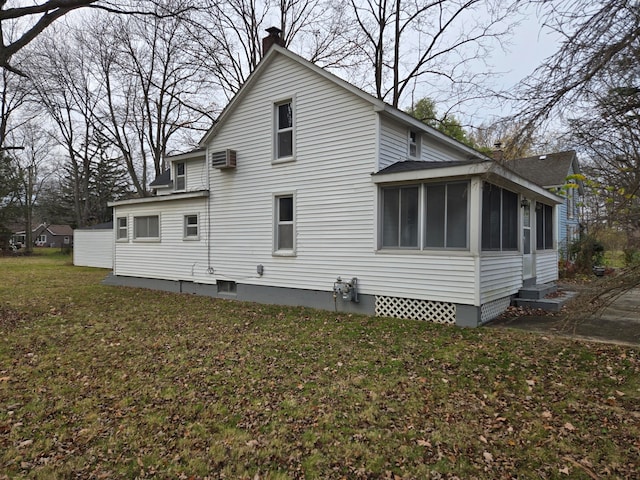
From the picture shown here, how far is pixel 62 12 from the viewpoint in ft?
30.3

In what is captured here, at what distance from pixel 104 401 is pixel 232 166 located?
8.00m

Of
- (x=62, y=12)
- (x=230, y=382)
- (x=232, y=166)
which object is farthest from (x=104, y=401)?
(x=62, y=12)

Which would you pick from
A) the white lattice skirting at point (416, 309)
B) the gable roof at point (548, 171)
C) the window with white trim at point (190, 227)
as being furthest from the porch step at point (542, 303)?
the gable roof at point (548, 171)

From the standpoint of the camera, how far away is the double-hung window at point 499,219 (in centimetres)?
815

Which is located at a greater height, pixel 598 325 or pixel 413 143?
pixel 413 143

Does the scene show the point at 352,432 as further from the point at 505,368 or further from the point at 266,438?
the point at 505,368

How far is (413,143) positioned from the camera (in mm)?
10523

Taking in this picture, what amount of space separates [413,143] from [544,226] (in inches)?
210

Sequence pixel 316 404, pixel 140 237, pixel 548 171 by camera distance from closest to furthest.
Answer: pixel 316 404 → pixel 140 237 → pixel 548 171

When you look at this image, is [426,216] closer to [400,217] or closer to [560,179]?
[400,217]

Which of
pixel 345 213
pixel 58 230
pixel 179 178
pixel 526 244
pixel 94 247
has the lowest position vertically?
pixel 94 247

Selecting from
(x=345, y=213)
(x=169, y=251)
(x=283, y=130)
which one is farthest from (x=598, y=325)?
(x=169, y=251)

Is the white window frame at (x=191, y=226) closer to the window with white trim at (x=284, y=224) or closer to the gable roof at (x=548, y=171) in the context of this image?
the window with white trim at (x=284, y=224)

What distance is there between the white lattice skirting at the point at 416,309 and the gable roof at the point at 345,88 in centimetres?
Result: 338
